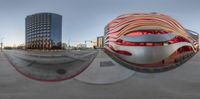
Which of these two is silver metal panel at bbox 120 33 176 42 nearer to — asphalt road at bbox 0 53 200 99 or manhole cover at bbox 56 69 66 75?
manhole cover at bbox 56 69 66 75

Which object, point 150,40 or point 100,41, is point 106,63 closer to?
point 100,41

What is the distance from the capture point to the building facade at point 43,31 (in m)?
2.04

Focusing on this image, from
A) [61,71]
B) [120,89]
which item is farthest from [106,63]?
[120,89]

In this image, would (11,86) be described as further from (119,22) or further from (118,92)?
(119,22)

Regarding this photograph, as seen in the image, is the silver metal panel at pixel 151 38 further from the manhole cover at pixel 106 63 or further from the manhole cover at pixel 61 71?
the manhole cover at pixel 106 63

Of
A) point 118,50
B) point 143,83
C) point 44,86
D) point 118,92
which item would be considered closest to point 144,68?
point 118,50

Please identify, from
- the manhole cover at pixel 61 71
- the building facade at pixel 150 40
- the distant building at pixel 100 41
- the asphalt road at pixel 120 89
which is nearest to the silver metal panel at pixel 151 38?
the building facade at pixel 150 40

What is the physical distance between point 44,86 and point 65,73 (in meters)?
2.78

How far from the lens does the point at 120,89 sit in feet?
15.9

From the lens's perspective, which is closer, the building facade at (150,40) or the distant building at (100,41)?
the building facade at (150,40)

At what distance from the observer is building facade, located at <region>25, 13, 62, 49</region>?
6.70 ft

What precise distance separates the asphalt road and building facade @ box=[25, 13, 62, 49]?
7.23 feet

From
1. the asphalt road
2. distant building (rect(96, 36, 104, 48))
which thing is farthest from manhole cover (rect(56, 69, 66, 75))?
the asphalt road

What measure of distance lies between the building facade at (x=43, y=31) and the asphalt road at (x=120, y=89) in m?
2.20
